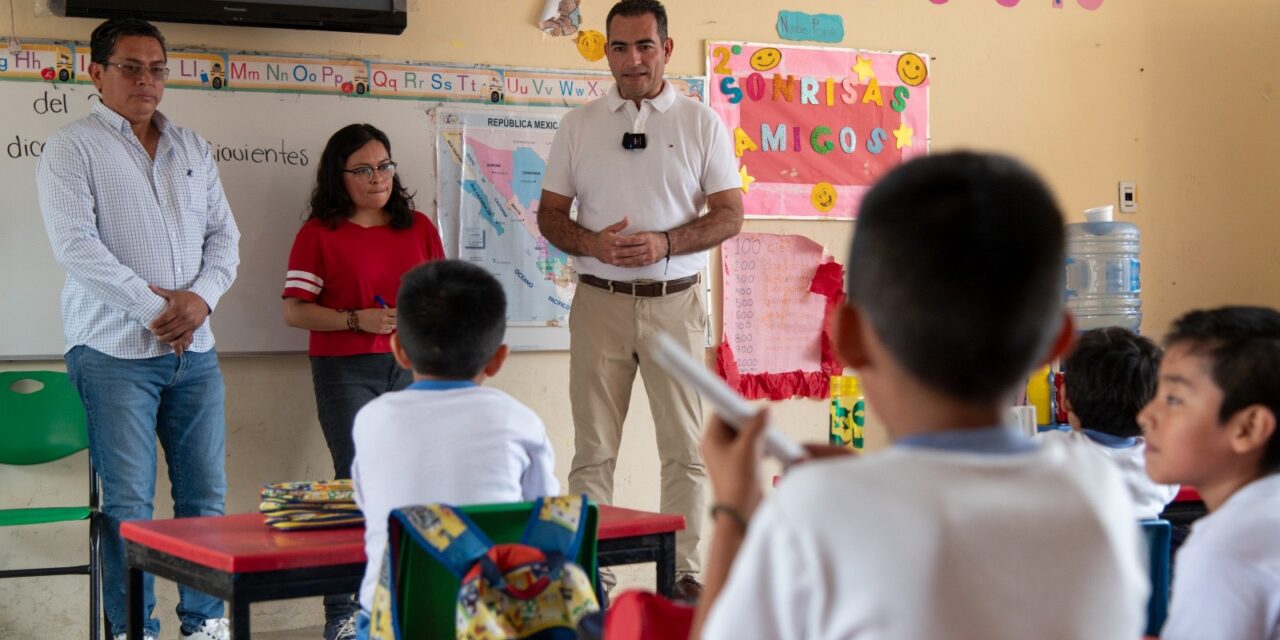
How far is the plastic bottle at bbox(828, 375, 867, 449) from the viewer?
199 inches

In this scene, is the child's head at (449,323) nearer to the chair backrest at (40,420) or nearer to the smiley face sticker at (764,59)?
the chair backrest at (40,420)

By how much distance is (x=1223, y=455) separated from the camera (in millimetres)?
1704

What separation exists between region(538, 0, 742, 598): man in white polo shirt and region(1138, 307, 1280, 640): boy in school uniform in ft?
7.66

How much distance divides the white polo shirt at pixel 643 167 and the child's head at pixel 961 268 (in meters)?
3.12

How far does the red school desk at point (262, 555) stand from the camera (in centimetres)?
189

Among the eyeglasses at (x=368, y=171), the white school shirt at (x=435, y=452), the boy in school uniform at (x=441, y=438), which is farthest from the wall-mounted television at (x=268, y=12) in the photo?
the white school shirt at (x=435, y=452)

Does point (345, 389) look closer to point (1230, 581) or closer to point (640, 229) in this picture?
point (640, 229)

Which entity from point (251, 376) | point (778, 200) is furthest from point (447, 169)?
point (778, 200)

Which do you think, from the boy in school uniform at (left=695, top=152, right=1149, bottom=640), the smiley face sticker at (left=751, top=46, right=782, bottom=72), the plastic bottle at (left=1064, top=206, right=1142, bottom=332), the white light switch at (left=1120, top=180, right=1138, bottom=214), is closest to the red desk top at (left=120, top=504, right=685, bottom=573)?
the boy in school uniform at (left=695, top=152, right=1149, bottom=640)

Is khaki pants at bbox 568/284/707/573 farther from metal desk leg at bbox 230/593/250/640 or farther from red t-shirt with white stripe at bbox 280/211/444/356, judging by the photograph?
metal desk leg at bbox 230/593/250/640

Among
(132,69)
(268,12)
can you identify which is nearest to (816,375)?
(268,12)

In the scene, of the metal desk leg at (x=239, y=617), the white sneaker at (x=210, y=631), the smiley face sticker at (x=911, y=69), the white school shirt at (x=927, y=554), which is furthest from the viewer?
the smiley face sticker at (x=911, y=69)

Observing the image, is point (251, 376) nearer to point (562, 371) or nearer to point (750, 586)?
point (562, 371)

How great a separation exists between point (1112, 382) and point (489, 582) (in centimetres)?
154
